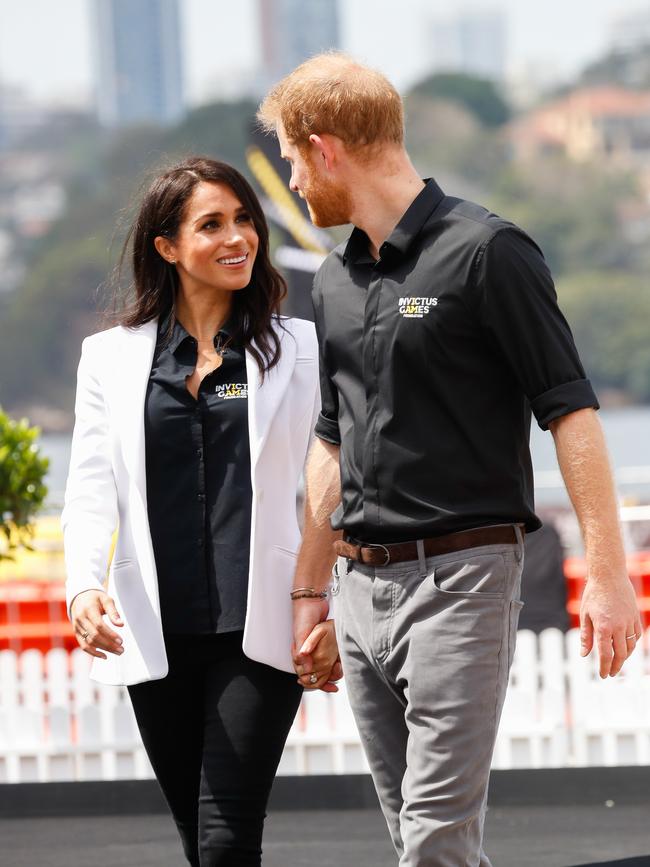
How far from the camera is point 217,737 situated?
283 cm

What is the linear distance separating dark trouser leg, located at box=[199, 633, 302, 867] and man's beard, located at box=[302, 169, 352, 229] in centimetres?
85

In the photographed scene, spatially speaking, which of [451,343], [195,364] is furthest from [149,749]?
[451,343]

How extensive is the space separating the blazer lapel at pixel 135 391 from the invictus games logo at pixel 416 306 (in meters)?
0.72

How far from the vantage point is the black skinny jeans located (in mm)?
2789

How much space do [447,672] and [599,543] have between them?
0.33 meters

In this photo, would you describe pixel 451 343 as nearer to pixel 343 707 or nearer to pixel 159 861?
pixel 159 861

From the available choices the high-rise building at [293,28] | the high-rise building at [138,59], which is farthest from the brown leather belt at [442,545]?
the high-rise building at [138,59]

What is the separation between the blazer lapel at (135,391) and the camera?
291 cm

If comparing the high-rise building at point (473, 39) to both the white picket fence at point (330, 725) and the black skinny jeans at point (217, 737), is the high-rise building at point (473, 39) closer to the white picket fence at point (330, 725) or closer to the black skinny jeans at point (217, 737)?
the white picket fence at point (330, 725)

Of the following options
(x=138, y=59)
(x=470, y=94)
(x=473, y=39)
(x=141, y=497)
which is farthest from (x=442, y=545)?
(x=473, y=39)

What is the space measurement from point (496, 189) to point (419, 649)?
83456 millimetres

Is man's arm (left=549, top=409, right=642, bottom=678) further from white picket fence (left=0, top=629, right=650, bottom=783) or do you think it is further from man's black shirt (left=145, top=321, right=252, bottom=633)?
white picket fence (left=0, top=629, right=650, bottom=783)

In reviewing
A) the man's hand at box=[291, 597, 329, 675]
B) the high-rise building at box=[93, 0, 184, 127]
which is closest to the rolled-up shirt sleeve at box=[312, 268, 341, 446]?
the man's hand at box=[291, 597, 329, 675]

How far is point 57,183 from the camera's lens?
9406cm
